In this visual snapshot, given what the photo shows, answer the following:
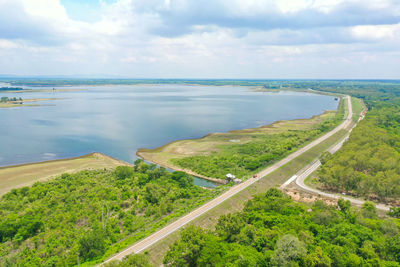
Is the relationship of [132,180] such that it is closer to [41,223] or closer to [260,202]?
[41,223]

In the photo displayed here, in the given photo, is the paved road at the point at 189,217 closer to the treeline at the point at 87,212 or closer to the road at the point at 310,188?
the treeline at the point at 87,212

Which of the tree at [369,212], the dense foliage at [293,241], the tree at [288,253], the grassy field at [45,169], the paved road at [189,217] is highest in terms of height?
the tree at [288,253]

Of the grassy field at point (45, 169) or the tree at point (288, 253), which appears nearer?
the tree at point (288, 253)

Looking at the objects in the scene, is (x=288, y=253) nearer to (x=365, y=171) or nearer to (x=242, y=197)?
(x=242, y=197)

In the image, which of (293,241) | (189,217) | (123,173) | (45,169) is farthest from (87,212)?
(293,241)

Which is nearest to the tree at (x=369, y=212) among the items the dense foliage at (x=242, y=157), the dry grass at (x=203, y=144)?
the dense foliage at (x=242, y=157)

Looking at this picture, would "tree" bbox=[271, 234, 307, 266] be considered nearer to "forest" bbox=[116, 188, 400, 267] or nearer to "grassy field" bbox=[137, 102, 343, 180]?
"forest" bbox=[116, 188, 400, 267]
